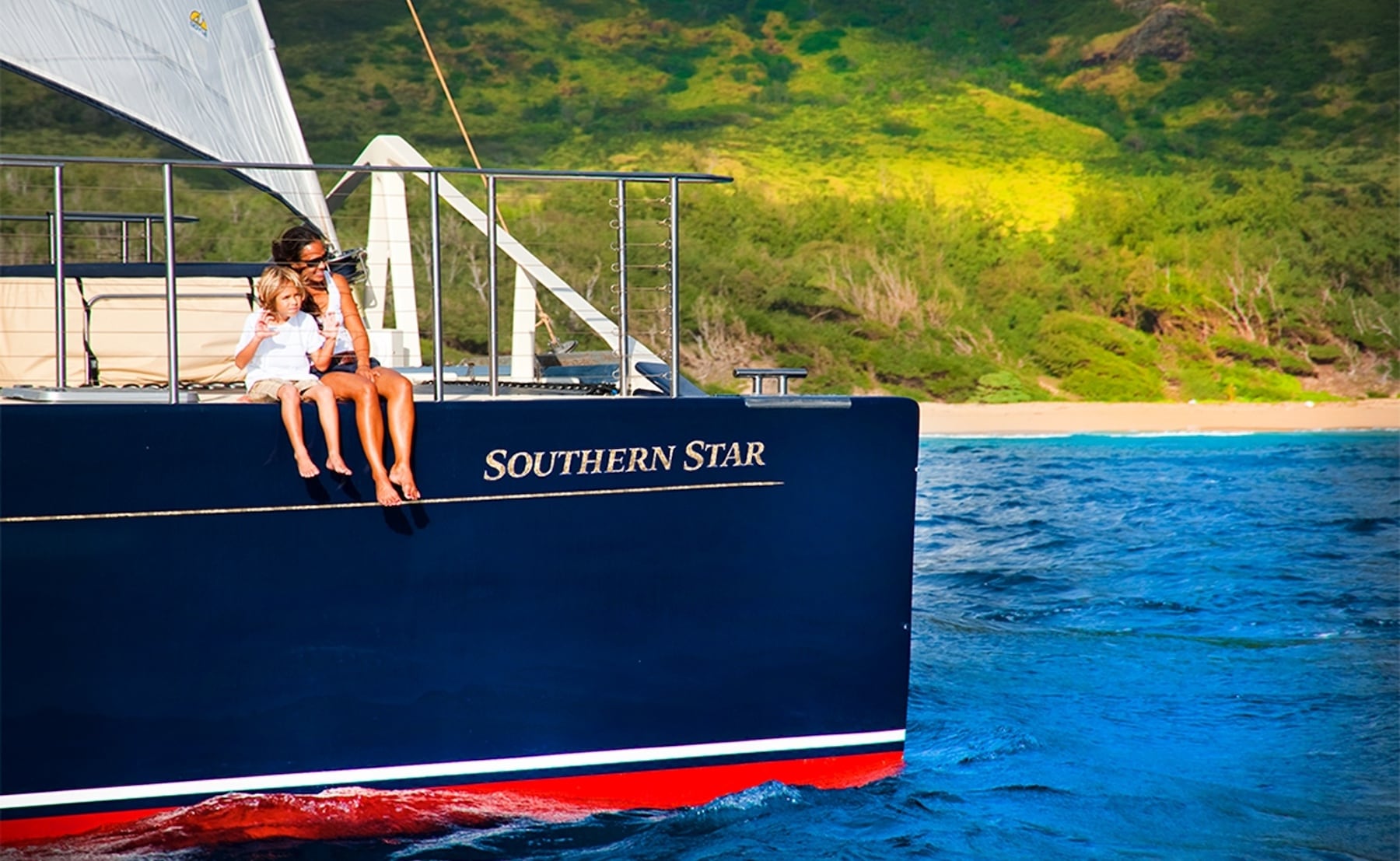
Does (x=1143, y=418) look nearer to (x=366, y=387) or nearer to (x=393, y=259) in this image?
(x=393, y=259)

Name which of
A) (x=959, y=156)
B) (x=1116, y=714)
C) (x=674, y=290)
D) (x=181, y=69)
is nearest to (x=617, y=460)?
(x=674, y=290)

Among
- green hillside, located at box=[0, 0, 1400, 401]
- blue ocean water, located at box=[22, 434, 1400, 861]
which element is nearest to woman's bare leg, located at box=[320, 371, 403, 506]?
blue ocean water, located at box=[22, 434, 1400, 861]

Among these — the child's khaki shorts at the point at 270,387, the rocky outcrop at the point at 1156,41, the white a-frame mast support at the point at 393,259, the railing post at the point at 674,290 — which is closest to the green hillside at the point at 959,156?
the rocky outcrop at the point at 1156,41

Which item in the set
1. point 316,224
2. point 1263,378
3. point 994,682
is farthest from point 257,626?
point 1263,378

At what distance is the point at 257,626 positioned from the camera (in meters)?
4.82

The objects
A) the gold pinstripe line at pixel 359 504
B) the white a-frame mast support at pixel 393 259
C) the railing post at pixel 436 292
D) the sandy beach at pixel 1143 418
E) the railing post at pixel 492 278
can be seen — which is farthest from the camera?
the sandy beach at pixel 1143 418

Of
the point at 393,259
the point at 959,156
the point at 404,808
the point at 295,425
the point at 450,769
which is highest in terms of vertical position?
the point at 959,156

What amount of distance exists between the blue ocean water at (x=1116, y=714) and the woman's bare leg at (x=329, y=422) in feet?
4.77

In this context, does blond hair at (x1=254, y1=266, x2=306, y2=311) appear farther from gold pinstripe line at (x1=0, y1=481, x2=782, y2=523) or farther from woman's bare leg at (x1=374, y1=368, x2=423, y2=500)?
gold pinstripe line at (x1=0, y1=481, x2=782, y2=523)

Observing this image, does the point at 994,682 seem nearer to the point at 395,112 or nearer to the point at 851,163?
the point at 851,163

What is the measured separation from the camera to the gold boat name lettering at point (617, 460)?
5.02 m

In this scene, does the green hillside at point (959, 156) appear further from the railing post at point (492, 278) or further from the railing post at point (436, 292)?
the railing post at point (436, 292)

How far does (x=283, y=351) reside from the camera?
4.89m

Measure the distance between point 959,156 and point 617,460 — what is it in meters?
43.2
